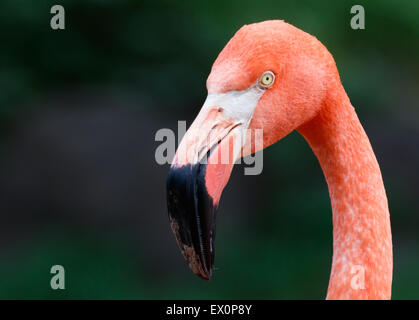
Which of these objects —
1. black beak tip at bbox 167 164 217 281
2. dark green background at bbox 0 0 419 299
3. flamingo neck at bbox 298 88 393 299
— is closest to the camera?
black beak tip at bbox 167 164 217 281

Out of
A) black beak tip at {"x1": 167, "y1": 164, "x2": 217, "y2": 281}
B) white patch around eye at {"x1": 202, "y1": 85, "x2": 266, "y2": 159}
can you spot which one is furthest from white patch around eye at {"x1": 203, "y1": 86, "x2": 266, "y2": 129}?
black beak tip at {"x1": 167, "y1": 164, "x2": 217, "y2": 281}

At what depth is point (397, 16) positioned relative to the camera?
4.99 m

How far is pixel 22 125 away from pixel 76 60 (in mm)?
824

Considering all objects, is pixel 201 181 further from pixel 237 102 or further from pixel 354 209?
pixel 354 209

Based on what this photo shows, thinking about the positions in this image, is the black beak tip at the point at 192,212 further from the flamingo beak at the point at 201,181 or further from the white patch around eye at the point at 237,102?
the white patch around eye at the point at 237,102

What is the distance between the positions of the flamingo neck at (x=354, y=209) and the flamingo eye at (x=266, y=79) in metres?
→ 0.22

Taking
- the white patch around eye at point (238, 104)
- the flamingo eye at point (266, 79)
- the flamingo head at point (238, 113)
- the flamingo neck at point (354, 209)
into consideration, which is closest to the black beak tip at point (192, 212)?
the flamingo head at point (238, 113)

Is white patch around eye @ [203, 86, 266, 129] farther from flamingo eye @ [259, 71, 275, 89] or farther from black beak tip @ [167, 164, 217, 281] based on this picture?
black beak tip @ [167, 164, 217, 281]

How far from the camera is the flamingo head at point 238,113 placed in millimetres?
1476

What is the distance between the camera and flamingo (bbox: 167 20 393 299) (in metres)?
1.49

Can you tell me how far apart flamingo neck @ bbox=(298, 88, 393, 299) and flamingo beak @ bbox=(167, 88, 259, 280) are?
0.38 meters

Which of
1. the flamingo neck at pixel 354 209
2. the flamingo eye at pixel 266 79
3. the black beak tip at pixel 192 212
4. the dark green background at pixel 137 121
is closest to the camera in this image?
the black beak tip at pixel 192 212

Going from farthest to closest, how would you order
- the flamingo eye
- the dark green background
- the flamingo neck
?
A: the dark green background < the flamingo neck < the flamingo eye

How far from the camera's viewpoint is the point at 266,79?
1607mm
